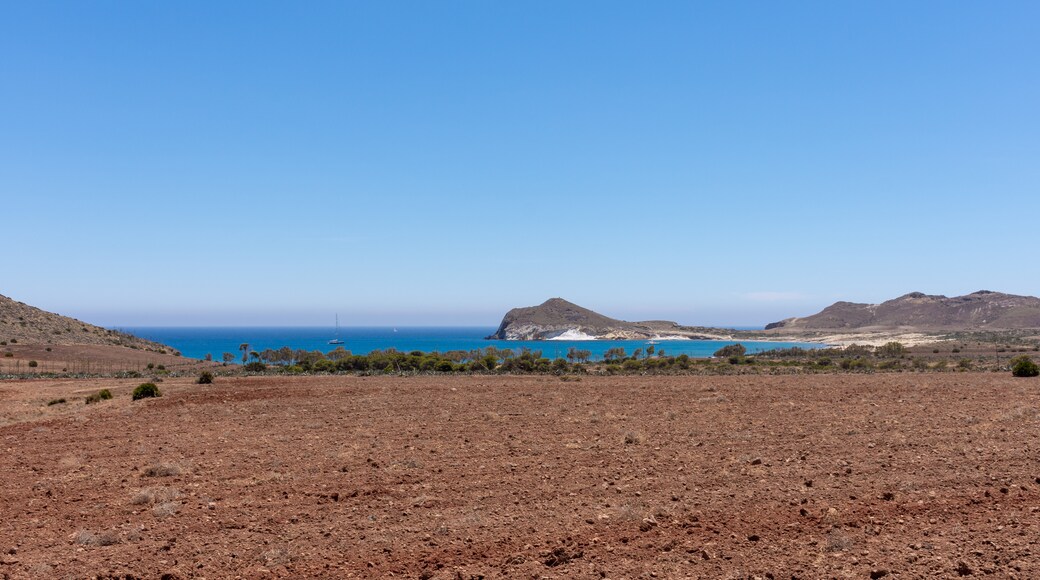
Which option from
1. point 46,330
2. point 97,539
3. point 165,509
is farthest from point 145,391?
point 46,330

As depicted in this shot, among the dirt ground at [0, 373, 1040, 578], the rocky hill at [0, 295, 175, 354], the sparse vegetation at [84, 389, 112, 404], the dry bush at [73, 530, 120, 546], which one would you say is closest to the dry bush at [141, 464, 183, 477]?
the dirt ground at [0, 373, 1040, 578]

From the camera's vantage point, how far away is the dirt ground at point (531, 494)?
8594 millimetres

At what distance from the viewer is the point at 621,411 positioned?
928 inches

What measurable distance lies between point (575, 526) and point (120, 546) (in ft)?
19.1

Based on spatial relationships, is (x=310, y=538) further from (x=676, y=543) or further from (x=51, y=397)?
(x=51, y=397)

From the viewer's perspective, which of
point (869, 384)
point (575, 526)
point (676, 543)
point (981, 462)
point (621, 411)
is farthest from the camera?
point (869, 384)

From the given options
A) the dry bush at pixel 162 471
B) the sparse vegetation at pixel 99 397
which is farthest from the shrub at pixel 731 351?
the dry bush at pixel 162 471

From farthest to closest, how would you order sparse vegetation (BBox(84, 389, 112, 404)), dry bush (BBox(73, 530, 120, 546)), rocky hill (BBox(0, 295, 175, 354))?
rocky hill (BBox(0, 295, 175, 354))
sparse vegetation (BBox(84, 389, 112, 404))
dry bush (BBox(73, 530, 120, 546))

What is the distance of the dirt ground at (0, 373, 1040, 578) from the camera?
28.2 feet

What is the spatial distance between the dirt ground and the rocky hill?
58784mm

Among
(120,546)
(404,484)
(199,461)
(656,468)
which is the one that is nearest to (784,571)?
(656,468)

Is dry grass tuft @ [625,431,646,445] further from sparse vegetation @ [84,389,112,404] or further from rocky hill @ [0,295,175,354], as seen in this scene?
rocky hill @ [0,295,175,354]

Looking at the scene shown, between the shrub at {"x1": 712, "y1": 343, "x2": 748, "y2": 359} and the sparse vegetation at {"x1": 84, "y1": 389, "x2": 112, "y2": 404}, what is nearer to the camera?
the sparse vegetation at {"x1": 84, "y1": 389, "x2": 112, "y2": 404}

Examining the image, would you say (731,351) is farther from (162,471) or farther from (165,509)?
(165,509)
